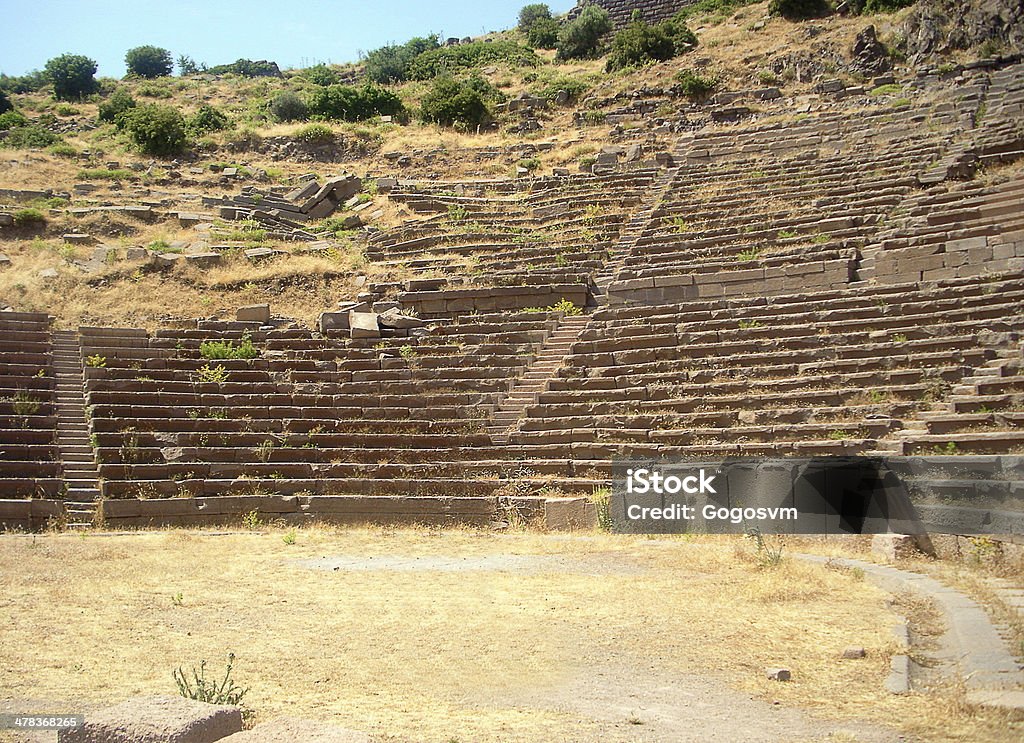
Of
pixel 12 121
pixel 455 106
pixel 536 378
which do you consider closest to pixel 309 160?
pixel 455 106

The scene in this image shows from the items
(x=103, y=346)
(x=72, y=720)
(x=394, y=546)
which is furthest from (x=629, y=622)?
(x=103, y=346)

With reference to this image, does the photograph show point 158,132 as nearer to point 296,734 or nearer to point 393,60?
point 393,60

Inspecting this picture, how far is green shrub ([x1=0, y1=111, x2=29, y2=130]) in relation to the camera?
3612cm

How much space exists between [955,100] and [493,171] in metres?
13.0

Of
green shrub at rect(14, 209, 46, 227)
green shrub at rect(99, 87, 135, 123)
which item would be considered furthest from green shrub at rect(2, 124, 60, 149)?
green shrub at rect(14, 209, 46, 227)

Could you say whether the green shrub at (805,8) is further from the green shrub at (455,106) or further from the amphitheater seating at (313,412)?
the amphitheater seating at (313,412)

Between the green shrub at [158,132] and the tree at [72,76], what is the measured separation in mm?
13109

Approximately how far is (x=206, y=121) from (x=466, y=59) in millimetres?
15077

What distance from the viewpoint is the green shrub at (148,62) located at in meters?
54.6

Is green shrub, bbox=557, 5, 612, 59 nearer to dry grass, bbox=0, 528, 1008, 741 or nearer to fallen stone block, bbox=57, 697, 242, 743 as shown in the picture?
dry grass, bbox=0, 528, 1008, 741

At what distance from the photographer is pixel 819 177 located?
68.3 feet

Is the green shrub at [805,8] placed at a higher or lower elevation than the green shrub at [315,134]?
higher

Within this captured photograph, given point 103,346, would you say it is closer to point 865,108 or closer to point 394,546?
point 394,546

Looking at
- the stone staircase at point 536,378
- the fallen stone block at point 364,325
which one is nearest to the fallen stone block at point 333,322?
the fallen stone block at point 364,325
